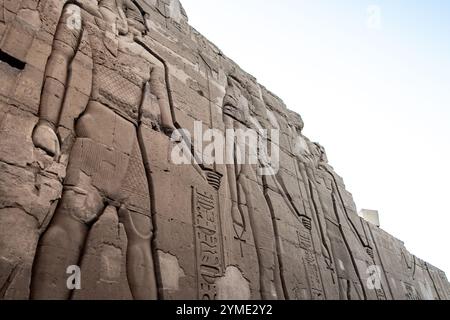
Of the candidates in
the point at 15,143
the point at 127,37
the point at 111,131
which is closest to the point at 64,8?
the point at 127,37

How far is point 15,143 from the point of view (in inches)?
109

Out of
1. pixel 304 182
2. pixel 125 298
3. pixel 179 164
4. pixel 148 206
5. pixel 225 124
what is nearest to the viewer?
pixel 125 298

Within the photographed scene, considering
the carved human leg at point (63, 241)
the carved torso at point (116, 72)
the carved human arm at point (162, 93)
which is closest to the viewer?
the carved human leg at point (63, 241)

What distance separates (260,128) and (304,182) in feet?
4.12

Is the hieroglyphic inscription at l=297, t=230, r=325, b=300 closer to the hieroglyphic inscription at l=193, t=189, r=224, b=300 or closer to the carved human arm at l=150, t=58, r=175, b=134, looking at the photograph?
the hieroglyphic inscription at l=193, t=189, r=224, b=300

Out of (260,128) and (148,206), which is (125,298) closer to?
(148,206)

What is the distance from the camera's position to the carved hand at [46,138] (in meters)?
2.90

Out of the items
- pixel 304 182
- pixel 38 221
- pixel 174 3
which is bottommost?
pixel 38 221

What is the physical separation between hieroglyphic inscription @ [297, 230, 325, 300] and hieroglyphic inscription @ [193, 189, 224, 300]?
1.72 metres

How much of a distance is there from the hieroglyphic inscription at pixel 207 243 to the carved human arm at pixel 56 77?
1537mm

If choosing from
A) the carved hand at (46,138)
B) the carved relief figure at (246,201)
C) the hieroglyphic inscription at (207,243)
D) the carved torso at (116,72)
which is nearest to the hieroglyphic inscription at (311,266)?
the carved relief figure at (246,201)

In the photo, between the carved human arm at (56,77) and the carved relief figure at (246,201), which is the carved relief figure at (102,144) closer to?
the carved human arm at (56,77)

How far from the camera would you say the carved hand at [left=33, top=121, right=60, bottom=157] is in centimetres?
290

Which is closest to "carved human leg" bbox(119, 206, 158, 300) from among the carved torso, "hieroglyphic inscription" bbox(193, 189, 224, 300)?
"hieroglyphic inscription" bbox(193, 189, 224, 300)
